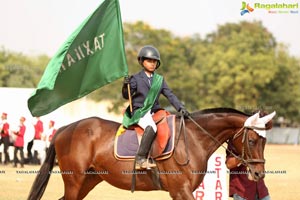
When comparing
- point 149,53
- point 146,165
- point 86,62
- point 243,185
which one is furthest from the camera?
point 86,62

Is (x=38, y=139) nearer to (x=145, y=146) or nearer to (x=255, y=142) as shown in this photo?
(x=145, y=146)

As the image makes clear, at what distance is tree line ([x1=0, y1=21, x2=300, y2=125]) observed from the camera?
6488 cm

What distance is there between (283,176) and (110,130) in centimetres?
1427

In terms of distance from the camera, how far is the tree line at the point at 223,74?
64.9 meters

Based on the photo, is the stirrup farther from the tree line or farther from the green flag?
the tree line

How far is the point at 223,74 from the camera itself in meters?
65.7

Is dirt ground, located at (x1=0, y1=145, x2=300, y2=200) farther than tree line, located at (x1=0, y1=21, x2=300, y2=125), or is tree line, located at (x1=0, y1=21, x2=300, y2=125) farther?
tree line, located at (x1=0, y1=21, x2=300, y2=125)

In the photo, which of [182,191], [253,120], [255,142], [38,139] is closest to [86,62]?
[182,191]

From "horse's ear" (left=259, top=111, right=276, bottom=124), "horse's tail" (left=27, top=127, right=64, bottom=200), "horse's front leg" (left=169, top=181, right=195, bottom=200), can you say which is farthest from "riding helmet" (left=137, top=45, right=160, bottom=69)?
"horse's tail" (left=27, top=127, right=64, bottom=200)

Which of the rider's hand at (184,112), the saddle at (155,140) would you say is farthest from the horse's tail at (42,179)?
the rider's hand at (184,112)

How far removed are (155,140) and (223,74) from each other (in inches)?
2260

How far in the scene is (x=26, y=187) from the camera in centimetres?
1630

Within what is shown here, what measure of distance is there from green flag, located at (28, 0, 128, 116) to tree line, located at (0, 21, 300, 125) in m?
51.0

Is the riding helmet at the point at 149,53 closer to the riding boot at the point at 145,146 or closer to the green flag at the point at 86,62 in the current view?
the green flag at the point at 86,62
